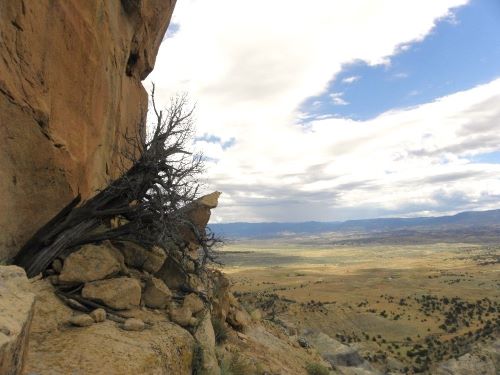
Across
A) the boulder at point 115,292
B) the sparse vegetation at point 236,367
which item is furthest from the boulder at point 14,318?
the sparse vegetation at point 236,367

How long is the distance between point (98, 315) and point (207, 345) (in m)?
2.62

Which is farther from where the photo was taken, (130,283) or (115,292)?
(130,283)

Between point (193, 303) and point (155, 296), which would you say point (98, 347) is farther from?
point (193, 303)

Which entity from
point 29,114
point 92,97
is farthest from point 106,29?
point 29,114

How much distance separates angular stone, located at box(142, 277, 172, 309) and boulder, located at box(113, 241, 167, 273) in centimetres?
104

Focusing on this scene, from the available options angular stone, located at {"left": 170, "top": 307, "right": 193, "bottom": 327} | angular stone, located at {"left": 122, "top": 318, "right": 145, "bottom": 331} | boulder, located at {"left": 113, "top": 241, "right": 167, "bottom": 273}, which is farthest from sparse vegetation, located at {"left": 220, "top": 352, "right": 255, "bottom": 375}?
boulder, located at {"left": 113, "top": 241, "right": 167, "bottom": 273}

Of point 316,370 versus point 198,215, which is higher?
point 198,215

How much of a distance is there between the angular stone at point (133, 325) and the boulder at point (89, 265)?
1.53 metres

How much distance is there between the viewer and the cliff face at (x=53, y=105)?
915 cm

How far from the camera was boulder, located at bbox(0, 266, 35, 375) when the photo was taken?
446 centimetres

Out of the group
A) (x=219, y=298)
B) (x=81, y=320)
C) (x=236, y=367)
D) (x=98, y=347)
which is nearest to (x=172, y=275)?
(x=219, y=298)

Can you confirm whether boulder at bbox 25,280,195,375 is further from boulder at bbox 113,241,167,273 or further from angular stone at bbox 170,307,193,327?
boulder at bbox 113,241,167,273

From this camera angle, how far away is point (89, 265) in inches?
362

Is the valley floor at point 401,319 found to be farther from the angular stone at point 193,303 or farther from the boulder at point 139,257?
the boulder at point 139,257
